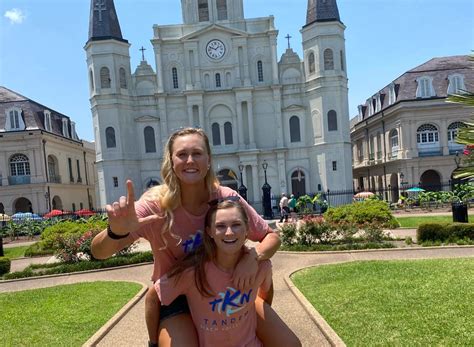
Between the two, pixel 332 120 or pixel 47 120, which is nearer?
pixel 332 120

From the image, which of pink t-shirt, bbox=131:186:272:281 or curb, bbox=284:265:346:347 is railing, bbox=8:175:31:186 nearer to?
curb, bbox=284:265:346:347

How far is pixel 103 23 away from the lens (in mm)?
39000

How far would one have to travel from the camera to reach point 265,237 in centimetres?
332

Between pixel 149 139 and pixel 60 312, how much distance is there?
33759mm

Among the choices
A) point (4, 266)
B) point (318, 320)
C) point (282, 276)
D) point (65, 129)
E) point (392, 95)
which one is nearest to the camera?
point (318, 320)

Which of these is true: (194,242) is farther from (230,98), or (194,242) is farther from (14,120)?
(14,120)

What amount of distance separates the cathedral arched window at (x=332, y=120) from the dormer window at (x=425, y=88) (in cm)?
890

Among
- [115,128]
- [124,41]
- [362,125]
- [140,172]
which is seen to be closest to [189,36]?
[124,41]

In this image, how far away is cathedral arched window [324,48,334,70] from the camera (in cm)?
3788

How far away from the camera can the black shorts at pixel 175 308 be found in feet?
10.3

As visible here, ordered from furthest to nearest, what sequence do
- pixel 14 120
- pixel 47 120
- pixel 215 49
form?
pixel 47 120 < pixel 14 120 < pixel 215 49

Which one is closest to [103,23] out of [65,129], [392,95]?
[65,129]

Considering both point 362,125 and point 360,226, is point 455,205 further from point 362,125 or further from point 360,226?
point 362,125

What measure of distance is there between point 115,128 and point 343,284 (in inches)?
1340
